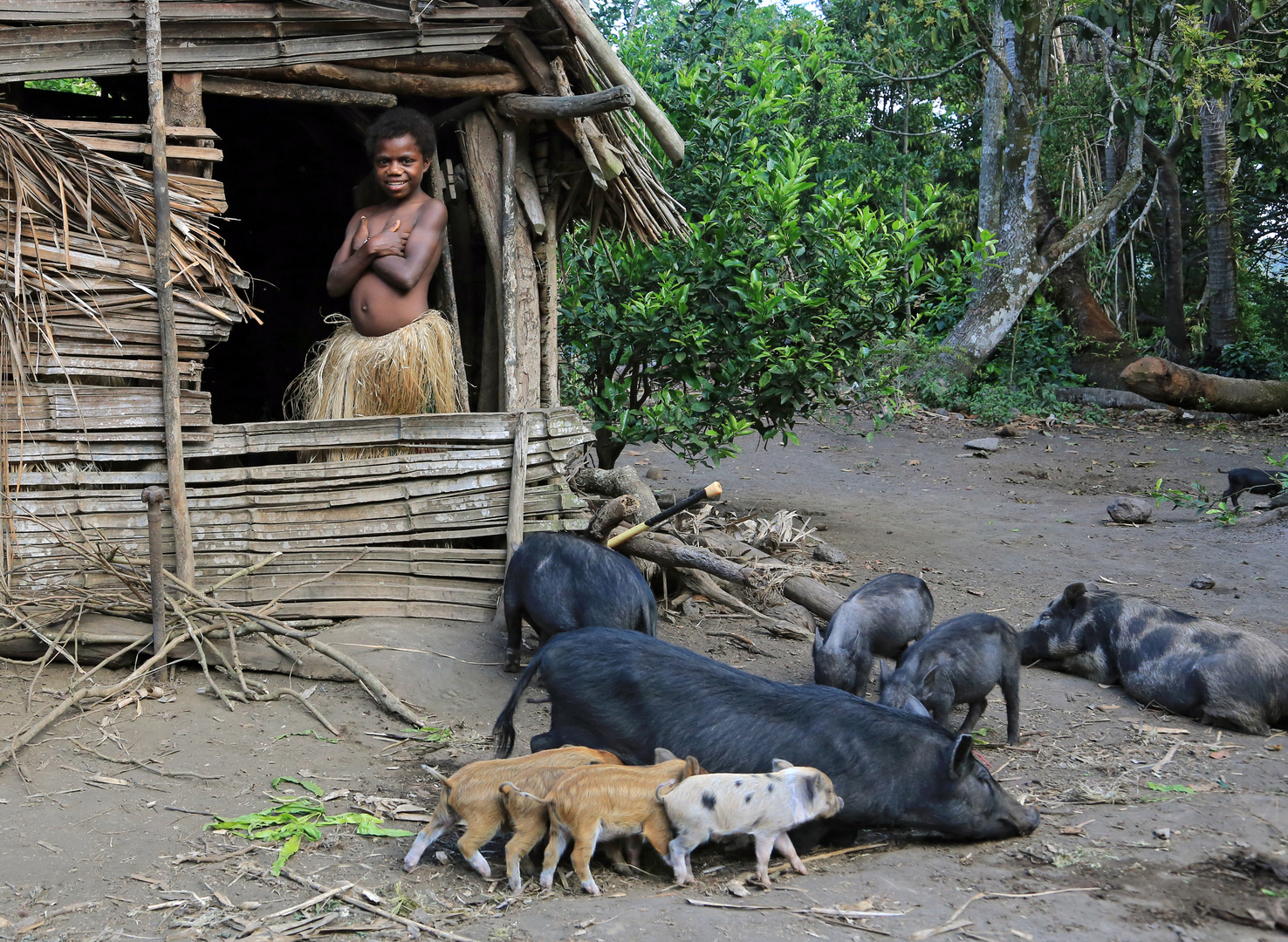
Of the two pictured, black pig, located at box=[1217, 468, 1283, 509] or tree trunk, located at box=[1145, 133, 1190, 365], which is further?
tree trunk, located at box=[1145, 133, 1190, 365]

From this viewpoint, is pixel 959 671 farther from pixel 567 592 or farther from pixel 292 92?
pixel 292 92

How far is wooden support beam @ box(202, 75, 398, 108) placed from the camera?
5.88m

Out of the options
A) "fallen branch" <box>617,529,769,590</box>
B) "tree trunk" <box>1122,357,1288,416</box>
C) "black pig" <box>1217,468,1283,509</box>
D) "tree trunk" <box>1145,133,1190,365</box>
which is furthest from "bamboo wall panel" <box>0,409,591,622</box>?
"tree trunk" <box>1145,133,1190,365</box>

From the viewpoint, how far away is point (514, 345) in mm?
6605

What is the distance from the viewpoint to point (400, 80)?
6250mm

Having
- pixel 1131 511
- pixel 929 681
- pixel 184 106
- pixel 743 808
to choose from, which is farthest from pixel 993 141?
pixel 743 808

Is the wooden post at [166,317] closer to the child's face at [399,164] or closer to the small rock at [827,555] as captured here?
the child's face at [399,164]

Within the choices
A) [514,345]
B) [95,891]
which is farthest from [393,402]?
[95,891]

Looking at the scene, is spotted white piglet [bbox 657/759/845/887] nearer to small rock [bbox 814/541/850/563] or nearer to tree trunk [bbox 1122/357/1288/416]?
small rock [bbox 814/541/850/563]

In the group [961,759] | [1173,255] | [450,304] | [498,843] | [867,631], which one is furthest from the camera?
[1173,255]

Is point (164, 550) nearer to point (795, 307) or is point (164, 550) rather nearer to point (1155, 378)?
point (795, 307)

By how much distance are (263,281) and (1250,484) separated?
377 inches

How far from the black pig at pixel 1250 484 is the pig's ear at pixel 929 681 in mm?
7049

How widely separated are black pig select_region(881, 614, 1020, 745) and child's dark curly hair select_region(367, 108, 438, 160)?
13.1 feet
